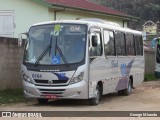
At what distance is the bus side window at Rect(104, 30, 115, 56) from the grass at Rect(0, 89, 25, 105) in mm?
3519

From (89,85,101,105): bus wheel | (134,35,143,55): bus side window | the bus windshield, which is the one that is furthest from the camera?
(134,35,143,55): bus side window

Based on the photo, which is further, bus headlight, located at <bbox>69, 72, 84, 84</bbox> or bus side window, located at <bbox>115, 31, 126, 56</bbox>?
bus side window, located at <bbox>115, 31, 126, 56</bbox>

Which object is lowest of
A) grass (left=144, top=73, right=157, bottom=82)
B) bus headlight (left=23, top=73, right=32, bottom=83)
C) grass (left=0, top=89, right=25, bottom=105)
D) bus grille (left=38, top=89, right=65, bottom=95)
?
grass (left=144, top=73, right=157, bottom=82)

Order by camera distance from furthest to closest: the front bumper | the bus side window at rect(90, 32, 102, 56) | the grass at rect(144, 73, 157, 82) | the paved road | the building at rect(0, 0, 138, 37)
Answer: the grass at rect(144, 73, 157, 82) → the building at rect(0, 0, 138, 37) → the bus side window at rect(90, 32, 102, 56) → the front bumper → the paved road

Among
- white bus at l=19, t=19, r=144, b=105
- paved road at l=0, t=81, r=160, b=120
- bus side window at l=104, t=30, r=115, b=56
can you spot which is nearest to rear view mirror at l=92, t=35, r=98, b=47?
white bus at l=19, t=19, r=144, b=105

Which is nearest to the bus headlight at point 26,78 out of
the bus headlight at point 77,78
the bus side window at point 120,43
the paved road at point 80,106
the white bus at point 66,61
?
the white bus at point 66,61

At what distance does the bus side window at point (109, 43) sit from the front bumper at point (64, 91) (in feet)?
7.89

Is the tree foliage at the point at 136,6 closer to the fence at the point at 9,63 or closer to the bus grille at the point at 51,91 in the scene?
the fence at the point at 9,63

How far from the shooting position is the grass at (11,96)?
15372 millimetres

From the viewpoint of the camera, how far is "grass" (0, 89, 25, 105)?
15.4m

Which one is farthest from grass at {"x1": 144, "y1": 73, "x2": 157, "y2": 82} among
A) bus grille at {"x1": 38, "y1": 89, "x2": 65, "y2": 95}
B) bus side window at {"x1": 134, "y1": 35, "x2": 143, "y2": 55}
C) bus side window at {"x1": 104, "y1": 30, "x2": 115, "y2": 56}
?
bus grille at {"x1": 38, "y1": 89, "x2": 65, "y2": 95}

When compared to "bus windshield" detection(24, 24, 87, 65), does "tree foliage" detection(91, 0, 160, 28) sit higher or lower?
higher

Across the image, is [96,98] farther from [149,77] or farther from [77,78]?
[149,77]

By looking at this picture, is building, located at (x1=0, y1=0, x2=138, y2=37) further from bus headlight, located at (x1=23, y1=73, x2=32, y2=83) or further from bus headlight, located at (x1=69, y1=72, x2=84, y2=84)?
bus headlight, located at (x1=69, y1=72, x2=84, y2=84)
